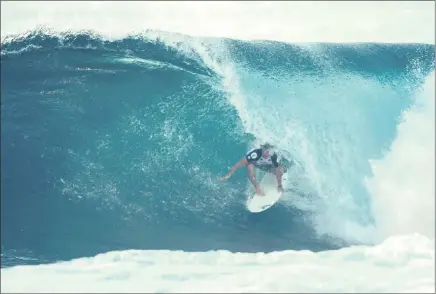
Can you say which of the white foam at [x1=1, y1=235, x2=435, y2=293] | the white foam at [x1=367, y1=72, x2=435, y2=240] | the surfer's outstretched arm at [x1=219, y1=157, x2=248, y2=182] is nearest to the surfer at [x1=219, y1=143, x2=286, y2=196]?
the surfer's outstretched arm at [x1=219, y1=157, x2=248, y2=182]

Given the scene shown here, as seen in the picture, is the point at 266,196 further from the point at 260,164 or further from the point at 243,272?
the point at 243,272

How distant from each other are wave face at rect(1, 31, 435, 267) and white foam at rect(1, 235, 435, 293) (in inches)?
7.3

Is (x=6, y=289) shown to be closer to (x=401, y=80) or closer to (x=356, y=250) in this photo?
(x=356, y=250)

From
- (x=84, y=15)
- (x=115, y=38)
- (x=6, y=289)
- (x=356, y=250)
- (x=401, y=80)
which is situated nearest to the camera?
(x=6, y=289)

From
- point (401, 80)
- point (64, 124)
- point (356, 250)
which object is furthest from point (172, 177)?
point (401, 80)

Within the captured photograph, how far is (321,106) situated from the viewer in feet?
15.7

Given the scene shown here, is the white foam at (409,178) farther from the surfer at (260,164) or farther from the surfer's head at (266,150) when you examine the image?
the surfer's head at (266,150)

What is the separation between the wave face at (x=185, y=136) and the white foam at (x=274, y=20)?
0.45 feet

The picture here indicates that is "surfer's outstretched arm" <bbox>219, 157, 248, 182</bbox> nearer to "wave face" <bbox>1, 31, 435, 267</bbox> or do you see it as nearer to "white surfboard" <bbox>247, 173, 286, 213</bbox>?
"wave face" <bbox>1, 31, 435, 267</bbox>

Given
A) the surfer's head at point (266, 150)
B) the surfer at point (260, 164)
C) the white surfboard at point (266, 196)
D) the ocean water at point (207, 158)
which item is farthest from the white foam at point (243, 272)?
the surfer's head at point (266, 150)

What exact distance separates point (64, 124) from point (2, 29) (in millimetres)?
987

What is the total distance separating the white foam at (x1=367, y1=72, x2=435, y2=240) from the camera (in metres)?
4.23

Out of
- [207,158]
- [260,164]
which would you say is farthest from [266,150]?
[207,158]

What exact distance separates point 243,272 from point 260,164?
1.10 metres
